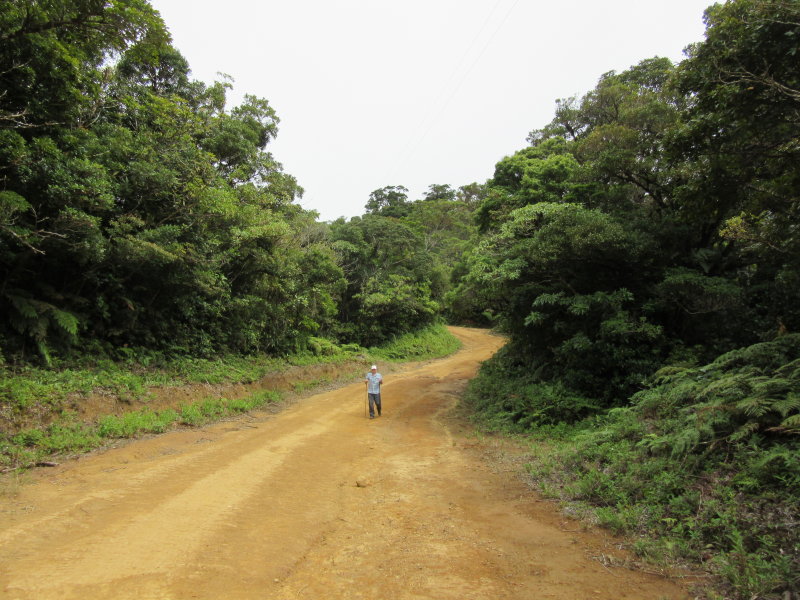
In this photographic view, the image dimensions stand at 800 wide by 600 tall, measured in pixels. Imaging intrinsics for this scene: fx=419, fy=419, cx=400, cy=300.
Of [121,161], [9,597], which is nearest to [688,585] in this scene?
[9,597]

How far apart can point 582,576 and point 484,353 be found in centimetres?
2585

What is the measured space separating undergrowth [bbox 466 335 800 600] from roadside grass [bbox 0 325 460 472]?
845cm

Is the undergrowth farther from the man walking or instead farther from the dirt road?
the man walking

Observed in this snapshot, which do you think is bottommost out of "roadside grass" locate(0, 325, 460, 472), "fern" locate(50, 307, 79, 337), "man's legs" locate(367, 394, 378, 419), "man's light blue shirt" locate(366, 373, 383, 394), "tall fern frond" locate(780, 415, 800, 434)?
"man's legs" locate(367, 394, 378, 419)

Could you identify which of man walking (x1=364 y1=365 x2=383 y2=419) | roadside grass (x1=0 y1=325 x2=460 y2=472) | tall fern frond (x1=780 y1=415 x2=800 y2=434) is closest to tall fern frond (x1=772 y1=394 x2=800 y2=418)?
tall fern frond (x1=780 y1=415 x2=800 y2=434)

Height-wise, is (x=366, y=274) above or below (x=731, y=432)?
above

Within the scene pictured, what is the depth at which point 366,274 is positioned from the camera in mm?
28969

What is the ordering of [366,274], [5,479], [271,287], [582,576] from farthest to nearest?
[366,274] < [271,287] < [5,479] < [582,576]

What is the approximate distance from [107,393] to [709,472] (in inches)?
450

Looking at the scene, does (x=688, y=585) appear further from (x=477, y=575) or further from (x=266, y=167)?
(x=266, y=167)

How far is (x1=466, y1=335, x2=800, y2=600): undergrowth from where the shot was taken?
12.5 feet

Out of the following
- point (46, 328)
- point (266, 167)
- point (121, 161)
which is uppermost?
point (266, 167)

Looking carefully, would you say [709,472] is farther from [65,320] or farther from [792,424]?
[65,320]

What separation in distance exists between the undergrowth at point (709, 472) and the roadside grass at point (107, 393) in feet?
27.7
